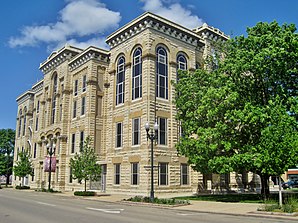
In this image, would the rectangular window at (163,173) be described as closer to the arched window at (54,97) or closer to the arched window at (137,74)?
the arched window at (137,74)

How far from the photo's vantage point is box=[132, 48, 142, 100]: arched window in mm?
32281

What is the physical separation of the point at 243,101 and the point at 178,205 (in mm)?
8012

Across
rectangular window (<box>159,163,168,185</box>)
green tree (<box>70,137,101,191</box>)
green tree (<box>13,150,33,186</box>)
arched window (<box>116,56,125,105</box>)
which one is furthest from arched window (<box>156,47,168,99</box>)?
green tree (<box>13,150,33,186</box>)

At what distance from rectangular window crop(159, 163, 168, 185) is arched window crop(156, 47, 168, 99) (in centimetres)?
656

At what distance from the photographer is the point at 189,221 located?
13312 mm

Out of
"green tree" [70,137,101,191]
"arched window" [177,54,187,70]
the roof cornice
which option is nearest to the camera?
"green tree" [70,137,101,191]

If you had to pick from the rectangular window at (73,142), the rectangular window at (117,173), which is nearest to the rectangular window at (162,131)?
the rectangular window at (117,173)

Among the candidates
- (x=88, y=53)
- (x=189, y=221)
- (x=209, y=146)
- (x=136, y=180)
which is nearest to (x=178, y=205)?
(x=209, y=146)

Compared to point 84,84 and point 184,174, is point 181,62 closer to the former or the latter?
point 184,174

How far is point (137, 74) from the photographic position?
32781 millimetres

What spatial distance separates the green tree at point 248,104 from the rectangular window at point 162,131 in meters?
6.30

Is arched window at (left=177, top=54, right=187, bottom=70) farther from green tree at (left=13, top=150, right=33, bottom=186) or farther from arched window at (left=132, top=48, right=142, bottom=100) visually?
green tree at (left=13, top=150, right=33, bottom=186)

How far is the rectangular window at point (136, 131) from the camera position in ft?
102

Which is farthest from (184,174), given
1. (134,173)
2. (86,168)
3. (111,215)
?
(111,215)
